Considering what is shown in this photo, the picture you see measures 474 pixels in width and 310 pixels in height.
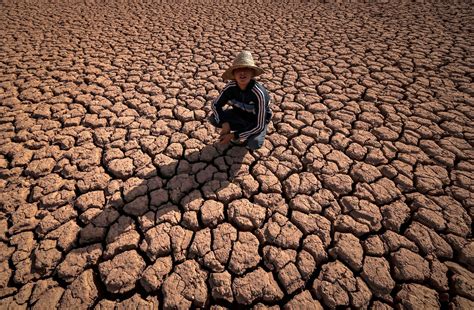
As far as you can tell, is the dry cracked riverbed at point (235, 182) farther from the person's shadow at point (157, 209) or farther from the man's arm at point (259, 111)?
the man's arm at point (259, 111)

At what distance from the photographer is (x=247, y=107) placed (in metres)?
2.15

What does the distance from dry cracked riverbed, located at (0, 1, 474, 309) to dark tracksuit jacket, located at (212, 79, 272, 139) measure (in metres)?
0.27

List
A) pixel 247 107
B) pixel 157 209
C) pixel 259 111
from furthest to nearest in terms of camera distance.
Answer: pixel 247 107 < pixel 259 111 < pixel 157 209

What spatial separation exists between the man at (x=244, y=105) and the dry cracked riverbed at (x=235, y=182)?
0.21 meters

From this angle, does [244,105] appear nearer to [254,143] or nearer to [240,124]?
[240,124]

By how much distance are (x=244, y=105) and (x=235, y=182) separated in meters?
0.70

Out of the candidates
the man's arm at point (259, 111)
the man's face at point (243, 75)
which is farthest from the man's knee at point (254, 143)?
the man's face at point (243, 75)

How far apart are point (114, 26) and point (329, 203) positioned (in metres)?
5.41

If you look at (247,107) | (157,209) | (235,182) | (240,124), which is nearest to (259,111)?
(247,107)

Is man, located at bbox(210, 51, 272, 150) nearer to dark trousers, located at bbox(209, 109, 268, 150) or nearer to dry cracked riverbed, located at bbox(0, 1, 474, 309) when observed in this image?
dark trousers, located at bbox(209, 109, 268, 150)

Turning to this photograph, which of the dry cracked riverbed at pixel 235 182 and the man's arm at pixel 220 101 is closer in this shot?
the dry cracked riverbed at pixel 235 182

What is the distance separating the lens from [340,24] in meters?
4.89

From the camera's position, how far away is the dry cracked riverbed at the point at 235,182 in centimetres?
145

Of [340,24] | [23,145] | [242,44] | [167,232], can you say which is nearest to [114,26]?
[242,44]
